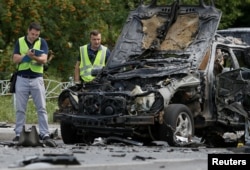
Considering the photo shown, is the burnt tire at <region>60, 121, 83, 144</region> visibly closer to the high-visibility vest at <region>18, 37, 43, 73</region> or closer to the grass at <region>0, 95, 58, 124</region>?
the high-visibility vest at <region>18, 37, 43, 73</region>

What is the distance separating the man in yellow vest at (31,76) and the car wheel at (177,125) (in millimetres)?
1866

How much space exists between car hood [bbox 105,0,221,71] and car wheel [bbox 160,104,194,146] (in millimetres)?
1154

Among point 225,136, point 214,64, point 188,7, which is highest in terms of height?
point 188,7

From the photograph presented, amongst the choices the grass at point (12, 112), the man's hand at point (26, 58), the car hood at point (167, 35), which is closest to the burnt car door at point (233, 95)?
the car hood at point (167, 35)

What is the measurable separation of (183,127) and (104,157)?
315cm

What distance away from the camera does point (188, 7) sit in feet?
53.1

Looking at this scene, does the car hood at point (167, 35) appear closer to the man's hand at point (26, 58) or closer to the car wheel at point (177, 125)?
the car wheel at point (177, 125)

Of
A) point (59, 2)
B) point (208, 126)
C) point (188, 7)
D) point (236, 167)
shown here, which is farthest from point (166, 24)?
point (59, 2)

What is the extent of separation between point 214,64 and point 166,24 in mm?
1413

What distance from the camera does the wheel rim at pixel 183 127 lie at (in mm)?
14000

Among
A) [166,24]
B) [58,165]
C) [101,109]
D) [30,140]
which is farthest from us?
[166,24]

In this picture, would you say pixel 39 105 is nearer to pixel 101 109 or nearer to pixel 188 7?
pixel 101 109

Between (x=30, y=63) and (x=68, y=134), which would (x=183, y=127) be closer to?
(x=68, y=134)

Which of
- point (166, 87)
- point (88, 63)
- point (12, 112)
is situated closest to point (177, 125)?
point (166, 87)
